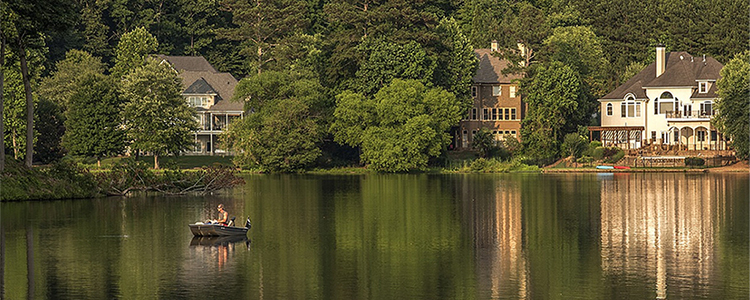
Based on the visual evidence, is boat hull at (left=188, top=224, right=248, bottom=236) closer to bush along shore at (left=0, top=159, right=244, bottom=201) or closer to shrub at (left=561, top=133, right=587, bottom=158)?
bush along shore at (left=0, top=159, right=244, bottom=201)

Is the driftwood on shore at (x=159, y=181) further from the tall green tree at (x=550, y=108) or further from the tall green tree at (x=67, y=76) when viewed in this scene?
the tall green tree at (x=550, y=108)

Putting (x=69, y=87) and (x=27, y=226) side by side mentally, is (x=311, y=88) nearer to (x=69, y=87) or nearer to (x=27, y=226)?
(x=69, y=87)

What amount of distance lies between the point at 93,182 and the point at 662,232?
36.2 meters

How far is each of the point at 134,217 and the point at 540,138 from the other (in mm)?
60812

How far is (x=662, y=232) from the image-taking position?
49.5 metres

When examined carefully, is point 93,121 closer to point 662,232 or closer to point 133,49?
point 133,49

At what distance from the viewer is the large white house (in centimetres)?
11500

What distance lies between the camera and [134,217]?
186 feet

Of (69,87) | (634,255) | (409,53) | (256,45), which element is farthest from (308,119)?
(634,255)

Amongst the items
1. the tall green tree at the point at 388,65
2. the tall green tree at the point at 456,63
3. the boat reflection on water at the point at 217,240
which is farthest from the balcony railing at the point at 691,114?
the boat reflection on water at the point at 217,240

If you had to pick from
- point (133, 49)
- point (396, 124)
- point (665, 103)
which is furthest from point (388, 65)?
point (133, 49)

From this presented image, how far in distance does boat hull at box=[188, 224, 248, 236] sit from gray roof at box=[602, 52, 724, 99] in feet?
258

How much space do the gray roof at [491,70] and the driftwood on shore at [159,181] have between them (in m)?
52.1

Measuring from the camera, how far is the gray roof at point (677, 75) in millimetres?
115938
